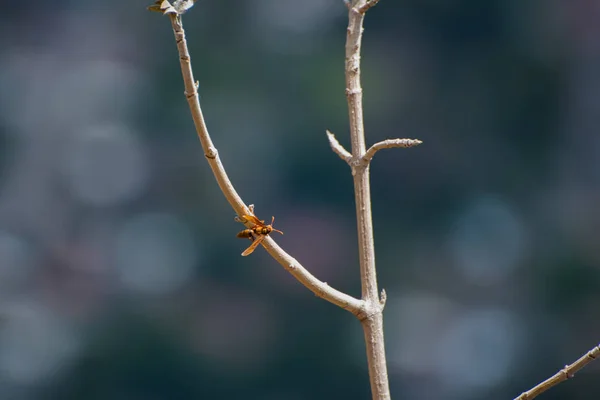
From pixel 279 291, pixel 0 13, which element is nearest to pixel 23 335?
pixel 279 291

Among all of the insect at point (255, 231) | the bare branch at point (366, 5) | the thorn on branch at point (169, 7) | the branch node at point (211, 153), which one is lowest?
the insect at point (255, 231)

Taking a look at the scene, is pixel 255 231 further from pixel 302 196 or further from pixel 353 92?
pixel 302 196

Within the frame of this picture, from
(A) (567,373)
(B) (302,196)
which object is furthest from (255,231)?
(B) (302,196)

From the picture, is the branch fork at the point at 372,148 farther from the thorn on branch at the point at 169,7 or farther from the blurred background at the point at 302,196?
the blurred background at the point at 302,196

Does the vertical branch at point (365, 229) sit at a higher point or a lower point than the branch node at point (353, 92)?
lower

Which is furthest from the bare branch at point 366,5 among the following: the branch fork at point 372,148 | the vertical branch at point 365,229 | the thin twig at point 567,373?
the thin twig at point 567,373

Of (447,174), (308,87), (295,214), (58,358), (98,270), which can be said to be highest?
(308,87)

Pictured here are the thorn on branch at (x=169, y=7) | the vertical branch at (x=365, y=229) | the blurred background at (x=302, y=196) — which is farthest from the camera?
the blurred background at (x=302, y=196)

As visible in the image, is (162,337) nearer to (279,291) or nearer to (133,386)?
(133,386)
